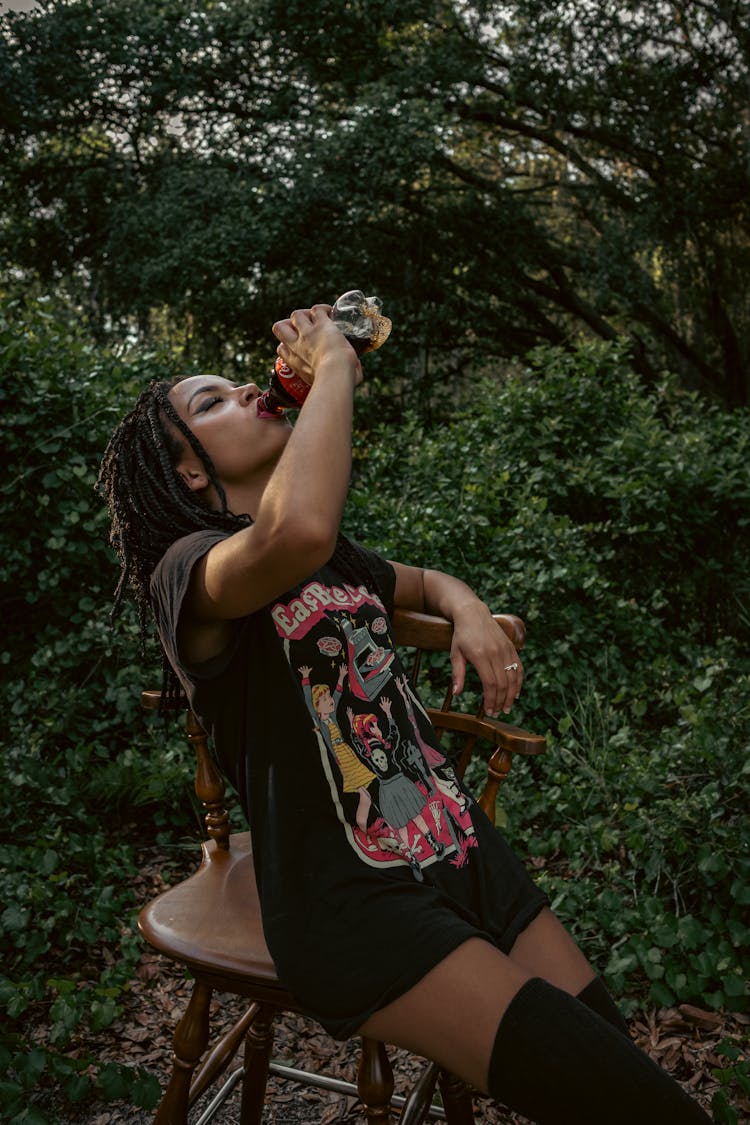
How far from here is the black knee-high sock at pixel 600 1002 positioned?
1568 mm

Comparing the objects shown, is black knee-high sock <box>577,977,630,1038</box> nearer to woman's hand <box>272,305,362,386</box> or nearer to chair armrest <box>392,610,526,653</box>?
chair armrest <box>392,610,526,653</box>

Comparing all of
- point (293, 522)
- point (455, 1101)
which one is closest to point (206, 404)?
point (293, 522)

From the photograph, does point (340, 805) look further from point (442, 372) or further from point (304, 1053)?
point (442, 372)

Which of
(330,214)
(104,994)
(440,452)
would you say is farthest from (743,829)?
(330,214)

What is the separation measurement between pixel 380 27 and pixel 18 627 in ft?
26.2

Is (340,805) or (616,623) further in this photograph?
(616,623)

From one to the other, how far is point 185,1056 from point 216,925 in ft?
0.92

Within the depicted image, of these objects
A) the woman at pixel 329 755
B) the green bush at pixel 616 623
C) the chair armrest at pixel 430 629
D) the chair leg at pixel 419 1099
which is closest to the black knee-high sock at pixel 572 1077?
the woman at pixel 329 755

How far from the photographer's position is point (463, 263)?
34.7ft

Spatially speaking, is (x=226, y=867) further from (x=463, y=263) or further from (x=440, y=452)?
(x=463, y=263)

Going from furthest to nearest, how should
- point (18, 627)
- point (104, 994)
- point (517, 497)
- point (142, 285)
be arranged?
1. point (142, 285)
2. point (517, 497)
3. point (18, 627)
4. point (104, 994)

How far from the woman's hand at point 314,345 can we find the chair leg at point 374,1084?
114 centimetres

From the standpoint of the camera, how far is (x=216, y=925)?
5.34ft

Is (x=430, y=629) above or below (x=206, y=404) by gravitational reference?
below
